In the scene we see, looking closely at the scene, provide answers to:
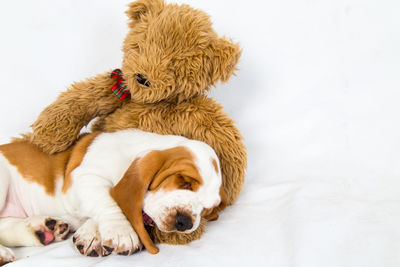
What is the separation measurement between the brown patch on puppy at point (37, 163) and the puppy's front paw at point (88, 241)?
0.46 metres

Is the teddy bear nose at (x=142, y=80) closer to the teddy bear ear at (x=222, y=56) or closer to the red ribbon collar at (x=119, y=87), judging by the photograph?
the red ribbon collar at (x=119, y=87)

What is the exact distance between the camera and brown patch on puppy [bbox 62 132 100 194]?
7.03 feet

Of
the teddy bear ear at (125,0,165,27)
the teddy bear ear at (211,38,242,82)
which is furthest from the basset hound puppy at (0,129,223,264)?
the teddy bear ear at (125,0,165,27)

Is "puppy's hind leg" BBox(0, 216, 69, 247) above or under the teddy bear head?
under

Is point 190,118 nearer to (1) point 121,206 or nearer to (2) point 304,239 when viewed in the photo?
(1) point 121,206

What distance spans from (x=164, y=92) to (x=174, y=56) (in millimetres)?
194

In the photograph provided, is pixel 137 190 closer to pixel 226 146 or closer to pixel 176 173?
pixel 176 173

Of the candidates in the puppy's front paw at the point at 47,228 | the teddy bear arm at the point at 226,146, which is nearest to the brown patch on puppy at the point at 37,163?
the puppy's front paw at the point at 47,228

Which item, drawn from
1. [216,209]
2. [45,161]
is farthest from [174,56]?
[45,161]

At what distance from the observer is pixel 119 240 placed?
1743 millimetres

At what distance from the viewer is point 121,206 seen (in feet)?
6.05

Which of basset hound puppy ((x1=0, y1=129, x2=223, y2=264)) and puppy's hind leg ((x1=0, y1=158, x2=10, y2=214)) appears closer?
basset hound puppy ((x1=0, y1=129, x2=223, y2=264))

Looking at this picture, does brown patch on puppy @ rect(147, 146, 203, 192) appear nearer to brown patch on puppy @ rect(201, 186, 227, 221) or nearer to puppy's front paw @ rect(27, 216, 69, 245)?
brown patch on puppy @ rect(201, 186, 227, 221)

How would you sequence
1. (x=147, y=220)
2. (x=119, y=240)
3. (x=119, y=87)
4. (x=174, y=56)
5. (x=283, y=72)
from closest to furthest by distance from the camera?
1. (x=119, y=240)
2. (x=147, y=220)
3. (x=174, y=56)
4. (x=119, y=87)
5. (x=283, y=72)
